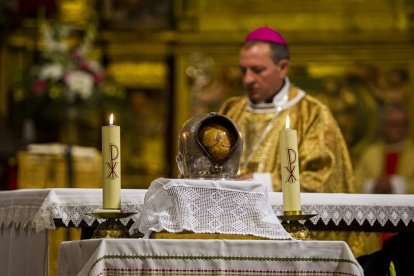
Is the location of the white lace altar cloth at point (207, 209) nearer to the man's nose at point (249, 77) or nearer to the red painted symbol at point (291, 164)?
the red painted symbol at point (291, 164)

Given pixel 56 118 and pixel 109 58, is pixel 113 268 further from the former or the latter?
pixel 109 58

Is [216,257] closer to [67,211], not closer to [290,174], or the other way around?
[290,174]

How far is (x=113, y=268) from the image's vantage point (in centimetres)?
344

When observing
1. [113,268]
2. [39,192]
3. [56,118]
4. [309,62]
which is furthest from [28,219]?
[309,62]

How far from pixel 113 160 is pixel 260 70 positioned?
283 cm

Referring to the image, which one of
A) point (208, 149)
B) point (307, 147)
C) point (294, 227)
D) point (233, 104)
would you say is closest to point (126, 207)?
point (208, 149)

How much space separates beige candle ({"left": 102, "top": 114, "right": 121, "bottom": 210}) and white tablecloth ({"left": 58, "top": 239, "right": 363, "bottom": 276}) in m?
0.25

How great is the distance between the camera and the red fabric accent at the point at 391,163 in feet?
34.2

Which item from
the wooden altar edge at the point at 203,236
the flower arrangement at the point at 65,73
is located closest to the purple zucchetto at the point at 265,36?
the wooden altar edge at the point at 203,236

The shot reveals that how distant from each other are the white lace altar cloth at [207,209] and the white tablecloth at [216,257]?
0.29 metres

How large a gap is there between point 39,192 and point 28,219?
5.3 inches

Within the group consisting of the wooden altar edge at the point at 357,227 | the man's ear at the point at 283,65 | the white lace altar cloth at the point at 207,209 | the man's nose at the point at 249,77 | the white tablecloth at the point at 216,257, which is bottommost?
the wooden altar edge at the point at 357,227

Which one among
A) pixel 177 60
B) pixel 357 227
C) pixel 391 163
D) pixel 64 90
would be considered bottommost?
pixel 391 163

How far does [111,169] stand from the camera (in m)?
3.77
